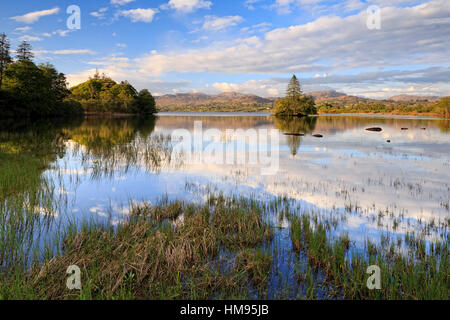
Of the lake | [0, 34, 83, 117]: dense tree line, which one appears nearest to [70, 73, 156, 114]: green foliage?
[0, 34, 83, 117]: dense tree line

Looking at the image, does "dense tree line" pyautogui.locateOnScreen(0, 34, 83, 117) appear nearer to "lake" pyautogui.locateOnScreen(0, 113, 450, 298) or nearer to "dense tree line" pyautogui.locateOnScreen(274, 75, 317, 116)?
"lake" pyautogui.locateOnScreen(0, 113, 450, 298)

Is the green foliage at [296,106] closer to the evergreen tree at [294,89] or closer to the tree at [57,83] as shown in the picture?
the evergreen tree at [294,89]

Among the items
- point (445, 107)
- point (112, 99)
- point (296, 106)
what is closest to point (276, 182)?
point (296, 106)

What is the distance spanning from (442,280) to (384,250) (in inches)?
60.4

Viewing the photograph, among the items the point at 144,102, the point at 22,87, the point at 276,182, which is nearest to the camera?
the point at 276,182

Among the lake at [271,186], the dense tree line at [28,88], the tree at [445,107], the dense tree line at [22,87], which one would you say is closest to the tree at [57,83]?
the dense tree line at [28,88]

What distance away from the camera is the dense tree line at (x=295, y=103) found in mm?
112812

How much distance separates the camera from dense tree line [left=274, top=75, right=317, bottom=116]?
112812 millimetres

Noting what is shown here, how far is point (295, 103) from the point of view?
112938mm

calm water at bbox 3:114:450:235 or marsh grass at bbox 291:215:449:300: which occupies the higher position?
calm water at bbox 3:114:450:235

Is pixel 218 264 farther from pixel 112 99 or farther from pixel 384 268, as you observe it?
pixel 112 99

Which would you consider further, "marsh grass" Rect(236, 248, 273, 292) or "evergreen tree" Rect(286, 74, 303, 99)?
"evergreen tree" Rect(286, 74, 303, 99)
